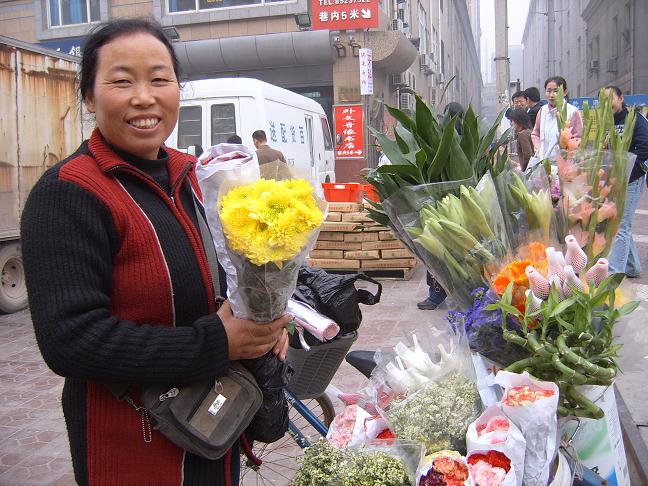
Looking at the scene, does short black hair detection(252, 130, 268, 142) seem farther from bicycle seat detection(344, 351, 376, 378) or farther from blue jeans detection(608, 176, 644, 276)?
bicycle seat detection(344, 351, 376, 378)

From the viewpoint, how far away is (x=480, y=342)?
5.90 ft

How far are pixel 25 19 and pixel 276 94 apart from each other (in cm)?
1432

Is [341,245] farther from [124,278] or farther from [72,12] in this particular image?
[72,12]

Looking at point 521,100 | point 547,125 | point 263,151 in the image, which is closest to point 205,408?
point 547,125

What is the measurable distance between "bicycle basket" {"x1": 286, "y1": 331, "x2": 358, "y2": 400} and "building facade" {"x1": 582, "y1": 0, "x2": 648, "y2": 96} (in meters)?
26.9

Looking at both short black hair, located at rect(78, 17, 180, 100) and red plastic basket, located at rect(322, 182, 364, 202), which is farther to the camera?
red plastic basket, located at rect(322, 182, 364, 202)

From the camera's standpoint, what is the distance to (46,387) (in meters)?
5.14

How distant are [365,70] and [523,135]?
1101 centimetres

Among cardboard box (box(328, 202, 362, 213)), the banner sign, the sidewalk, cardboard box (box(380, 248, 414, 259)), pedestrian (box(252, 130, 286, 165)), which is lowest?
the sidewalk

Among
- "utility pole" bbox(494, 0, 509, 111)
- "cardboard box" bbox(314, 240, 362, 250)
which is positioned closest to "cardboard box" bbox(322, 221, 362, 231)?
"cardboard box" bbox(314, 240, 362, 250)

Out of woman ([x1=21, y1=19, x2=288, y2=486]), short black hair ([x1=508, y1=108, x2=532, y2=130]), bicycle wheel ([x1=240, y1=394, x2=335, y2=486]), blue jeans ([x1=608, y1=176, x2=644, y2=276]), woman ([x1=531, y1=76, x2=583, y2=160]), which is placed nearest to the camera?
woman ([x1=21, y1=19, x2=288, y2=486])

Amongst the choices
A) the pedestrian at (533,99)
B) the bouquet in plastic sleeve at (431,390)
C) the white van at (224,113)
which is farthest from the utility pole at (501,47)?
the bouquet in plastic sleeve at (431,390)

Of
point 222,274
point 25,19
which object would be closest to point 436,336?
point 222,274

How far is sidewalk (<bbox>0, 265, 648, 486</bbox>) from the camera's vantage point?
12.2 feet
